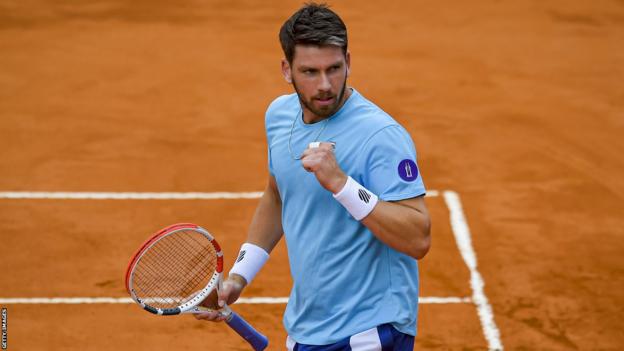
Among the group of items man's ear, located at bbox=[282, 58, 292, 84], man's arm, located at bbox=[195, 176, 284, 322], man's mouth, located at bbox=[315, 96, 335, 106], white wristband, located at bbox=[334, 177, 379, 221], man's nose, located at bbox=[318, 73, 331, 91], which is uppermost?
man's nose, located at bbox=[318, 73, 331, 91]

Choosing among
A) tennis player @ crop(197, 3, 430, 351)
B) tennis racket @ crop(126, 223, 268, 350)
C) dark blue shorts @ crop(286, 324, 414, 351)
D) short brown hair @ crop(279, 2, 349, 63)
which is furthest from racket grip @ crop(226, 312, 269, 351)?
short brown hair @ crop(279, 2, 349, 63)

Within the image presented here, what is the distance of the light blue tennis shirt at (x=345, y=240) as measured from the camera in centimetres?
452

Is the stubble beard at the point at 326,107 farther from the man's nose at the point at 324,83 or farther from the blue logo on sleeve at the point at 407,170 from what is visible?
the blue logo on sleeve at the point at 407,170

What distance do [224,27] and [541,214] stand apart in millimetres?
6864

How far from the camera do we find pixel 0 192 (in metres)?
10.1

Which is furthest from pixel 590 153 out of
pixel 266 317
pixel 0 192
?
pixel 0 192

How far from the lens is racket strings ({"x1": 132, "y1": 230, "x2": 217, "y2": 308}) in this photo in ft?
17.4

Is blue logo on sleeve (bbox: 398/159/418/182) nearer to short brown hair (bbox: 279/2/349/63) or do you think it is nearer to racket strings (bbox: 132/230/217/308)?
short brown hair (bbox: 279/2/349/63)

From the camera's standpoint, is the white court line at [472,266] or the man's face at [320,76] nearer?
the man's face at [320,76]

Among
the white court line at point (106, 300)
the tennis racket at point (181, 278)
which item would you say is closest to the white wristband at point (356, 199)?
the tennis racket at point (181, 278)

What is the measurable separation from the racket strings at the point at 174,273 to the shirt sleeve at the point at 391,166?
3.62ft

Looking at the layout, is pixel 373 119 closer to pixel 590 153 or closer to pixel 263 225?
pixel 263 225

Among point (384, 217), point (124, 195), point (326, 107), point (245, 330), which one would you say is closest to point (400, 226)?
point (384, 217)

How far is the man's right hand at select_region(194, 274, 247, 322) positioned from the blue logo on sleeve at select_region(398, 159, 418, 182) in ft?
3.84
